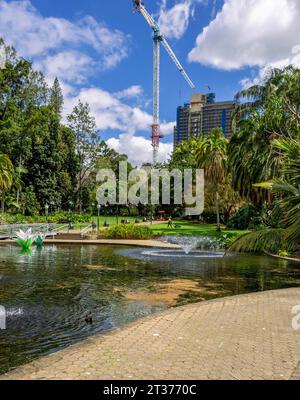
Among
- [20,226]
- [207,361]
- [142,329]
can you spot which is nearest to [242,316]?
[142,329]

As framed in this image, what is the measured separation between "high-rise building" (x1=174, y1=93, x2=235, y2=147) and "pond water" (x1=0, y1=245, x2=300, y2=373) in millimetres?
104344

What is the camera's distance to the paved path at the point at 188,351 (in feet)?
17.7

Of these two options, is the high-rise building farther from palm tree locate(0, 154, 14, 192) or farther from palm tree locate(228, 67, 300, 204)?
palm tree locate(228, 67, 300, 204)

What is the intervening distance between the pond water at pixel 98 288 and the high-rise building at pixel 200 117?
104344 mm

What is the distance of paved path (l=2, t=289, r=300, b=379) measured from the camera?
17.7 ft

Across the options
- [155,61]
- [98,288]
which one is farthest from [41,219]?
[155,61]

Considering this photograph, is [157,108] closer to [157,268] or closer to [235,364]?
[157,268]

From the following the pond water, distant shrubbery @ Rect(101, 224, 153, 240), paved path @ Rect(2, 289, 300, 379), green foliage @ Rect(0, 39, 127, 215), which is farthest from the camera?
green foliage @ Rect(0, 39, 127, 215)

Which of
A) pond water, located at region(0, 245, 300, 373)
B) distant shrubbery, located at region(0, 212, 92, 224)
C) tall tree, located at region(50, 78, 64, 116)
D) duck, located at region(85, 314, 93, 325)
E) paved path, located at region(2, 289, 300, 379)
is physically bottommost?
pond water, located at region(0, 245, 300, 373)

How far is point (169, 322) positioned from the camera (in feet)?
27.3

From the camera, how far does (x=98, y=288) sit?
1334 centimetres

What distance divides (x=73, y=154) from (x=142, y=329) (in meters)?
66.3

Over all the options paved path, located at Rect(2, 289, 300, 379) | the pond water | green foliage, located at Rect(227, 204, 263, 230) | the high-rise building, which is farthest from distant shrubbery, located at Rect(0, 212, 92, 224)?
the high-rise building

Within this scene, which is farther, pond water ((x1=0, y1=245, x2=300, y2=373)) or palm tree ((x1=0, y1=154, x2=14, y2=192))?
palm tree ((x1=0, y1=154, x2=14, y2=192))
